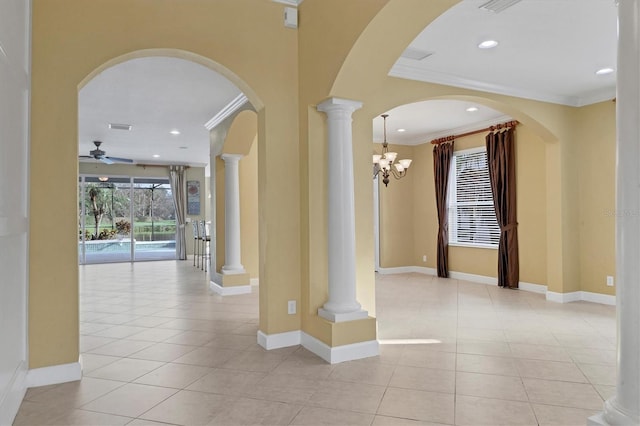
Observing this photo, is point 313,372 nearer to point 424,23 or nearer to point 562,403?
point 562,403

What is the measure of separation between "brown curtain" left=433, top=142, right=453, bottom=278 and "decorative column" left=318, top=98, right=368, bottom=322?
Answer: 4893mm

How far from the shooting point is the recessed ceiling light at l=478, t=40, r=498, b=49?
398 cm

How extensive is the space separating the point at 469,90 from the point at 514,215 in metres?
2.61

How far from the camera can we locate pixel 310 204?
365 cm

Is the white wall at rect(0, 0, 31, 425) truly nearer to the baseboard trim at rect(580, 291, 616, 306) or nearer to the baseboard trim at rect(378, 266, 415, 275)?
the baseboard trim at rect(580, 291, 616, 306)

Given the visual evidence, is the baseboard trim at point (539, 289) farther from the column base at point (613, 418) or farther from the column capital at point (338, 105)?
the column base at point (613, 418)

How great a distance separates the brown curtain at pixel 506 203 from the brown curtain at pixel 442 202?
1.13 metres

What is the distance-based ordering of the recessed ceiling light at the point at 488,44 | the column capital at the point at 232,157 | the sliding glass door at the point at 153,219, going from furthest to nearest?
1. the sliding glass door at the point at 153,219
2. the column capital at the point at 232,157
3. the recessed ceiling light at the point at 488,44

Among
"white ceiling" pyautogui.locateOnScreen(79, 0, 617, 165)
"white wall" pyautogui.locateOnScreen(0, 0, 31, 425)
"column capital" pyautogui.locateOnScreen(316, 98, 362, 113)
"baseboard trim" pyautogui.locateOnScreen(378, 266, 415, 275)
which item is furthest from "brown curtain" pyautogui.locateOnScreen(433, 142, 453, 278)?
"white wall" pyautogui.locateOnScreen(0, 0, 31, 425)

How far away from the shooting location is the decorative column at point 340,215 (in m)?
3.47

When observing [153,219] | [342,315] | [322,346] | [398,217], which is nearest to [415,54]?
[342,315]

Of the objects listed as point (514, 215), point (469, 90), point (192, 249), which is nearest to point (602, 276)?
point (514, 215)

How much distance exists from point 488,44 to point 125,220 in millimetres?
10543

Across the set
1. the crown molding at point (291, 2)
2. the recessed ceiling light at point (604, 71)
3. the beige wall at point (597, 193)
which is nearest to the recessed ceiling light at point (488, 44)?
the recessed ceiling light at point (604, 71)
